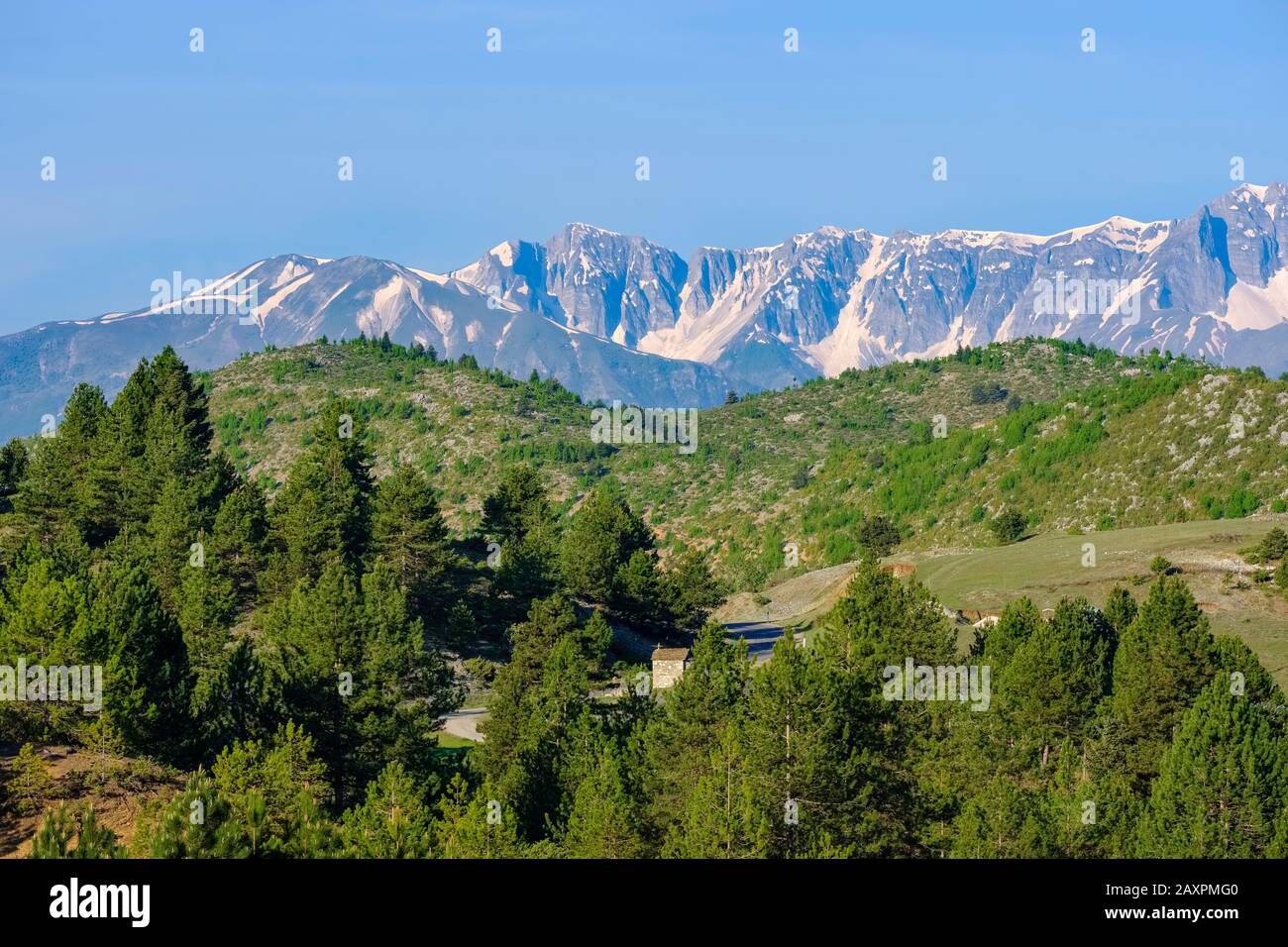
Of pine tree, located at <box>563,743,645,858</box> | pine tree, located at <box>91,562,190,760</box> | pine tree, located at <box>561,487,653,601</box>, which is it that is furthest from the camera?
pine tree, located at <box>561,487,653,601</box>

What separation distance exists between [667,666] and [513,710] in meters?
22.7

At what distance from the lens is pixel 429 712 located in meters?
68.7

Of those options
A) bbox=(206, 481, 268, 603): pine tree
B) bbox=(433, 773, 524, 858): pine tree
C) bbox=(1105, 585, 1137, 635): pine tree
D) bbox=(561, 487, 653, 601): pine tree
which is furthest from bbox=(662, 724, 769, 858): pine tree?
bbox=(561, 487, 653, 601): pine tree

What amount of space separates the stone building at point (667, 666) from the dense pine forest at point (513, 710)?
1162 millimetres

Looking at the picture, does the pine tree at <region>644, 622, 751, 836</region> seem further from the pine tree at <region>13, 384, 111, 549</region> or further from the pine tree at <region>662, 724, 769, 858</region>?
the pine tree at <region>13, 384, 111, 549</region>

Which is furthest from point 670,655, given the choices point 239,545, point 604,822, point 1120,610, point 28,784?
point 28,784

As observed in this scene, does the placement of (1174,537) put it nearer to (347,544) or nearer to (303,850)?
(347,544)

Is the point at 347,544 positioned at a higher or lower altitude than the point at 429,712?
Result: higher

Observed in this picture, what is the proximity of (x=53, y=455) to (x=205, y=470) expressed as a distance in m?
13.2

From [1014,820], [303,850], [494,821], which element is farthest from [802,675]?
[303,850]

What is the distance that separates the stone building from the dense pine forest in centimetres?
116

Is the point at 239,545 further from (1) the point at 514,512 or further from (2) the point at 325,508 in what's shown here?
(1) the point at 514,512

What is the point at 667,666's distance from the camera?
88.7 meters

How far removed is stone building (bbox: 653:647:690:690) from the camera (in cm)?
8762
